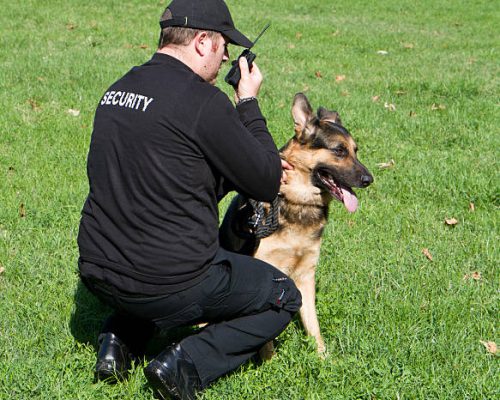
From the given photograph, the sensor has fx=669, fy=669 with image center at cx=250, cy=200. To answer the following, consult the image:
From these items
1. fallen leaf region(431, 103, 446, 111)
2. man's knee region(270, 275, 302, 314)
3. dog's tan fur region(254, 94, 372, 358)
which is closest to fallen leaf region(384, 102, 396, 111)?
fallen leaf region(431, 103, 446, 111)

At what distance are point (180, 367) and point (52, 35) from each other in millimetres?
9748

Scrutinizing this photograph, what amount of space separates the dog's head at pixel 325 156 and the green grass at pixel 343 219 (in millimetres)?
796

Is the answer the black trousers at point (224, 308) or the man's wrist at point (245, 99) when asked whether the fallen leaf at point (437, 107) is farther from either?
the man's wrist at point (245, 99)

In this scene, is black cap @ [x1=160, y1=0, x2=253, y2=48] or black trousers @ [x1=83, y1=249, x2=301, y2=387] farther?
black trousers @ [x1=83, y1=249, x2=301, y2=387]

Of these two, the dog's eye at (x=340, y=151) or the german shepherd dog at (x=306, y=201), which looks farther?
the dog's eye at (x=340, y=151)

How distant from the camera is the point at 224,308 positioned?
3.22 metres

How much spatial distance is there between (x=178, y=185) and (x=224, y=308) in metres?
0.68

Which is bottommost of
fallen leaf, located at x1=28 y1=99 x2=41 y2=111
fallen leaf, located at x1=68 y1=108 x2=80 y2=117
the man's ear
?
fallen leaf, located at x1=28 y1=99 x2=41 y2=111

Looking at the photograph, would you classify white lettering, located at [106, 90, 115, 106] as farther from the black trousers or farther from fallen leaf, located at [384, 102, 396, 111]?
fallen leaf, located at [384, 102, 396, 111]

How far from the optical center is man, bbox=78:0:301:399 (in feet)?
9.42

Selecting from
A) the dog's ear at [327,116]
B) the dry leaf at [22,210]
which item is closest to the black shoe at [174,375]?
the dog's ear at [327,116]

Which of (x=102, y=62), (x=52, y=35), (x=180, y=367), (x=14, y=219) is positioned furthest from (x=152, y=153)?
(x=52, y=35)

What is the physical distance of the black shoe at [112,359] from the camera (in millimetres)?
3406

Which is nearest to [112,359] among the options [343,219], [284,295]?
[284,295]
